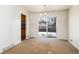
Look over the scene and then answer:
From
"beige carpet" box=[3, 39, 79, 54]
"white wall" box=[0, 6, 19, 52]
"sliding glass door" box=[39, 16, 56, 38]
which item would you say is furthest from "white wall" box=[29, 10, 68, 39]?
"white wall" box=[0, 6, 19, 52]

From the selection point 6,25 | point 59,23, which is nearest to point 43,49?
point 6,25

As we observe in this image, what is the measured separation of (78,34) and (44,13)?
1.58 m

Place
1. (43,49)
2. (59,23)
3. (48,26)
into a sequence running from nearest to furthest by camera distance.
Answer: (43,49) < (48,26) < (59,23)

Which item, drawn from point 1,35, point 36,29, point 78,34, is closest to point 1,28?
point 1,35

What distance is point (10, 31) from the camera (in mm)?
3861

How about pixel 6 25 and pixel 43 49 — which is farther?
pixel 6 25

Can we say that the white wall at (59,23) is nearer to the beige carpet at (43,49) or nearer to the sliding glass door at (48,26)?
the sliding glass door at (48,26)

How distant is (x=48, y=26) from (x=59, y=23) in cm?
101

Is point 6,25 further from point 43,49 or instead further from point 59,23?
point 59,23

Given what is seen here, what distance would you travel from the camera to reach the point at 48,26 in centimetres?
459

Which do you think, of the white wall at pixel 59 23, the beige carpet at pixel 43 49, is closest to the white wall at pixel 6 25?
the beige carpet at pixel 43 49

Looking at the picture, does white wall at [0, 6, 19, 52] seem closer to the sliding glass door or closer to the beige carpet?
the beige carpet

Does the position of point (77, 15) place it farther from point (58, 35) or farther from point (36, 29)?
point (36, 29)

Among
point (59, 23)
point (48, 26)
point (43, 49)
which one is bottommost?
point (43, 49)
